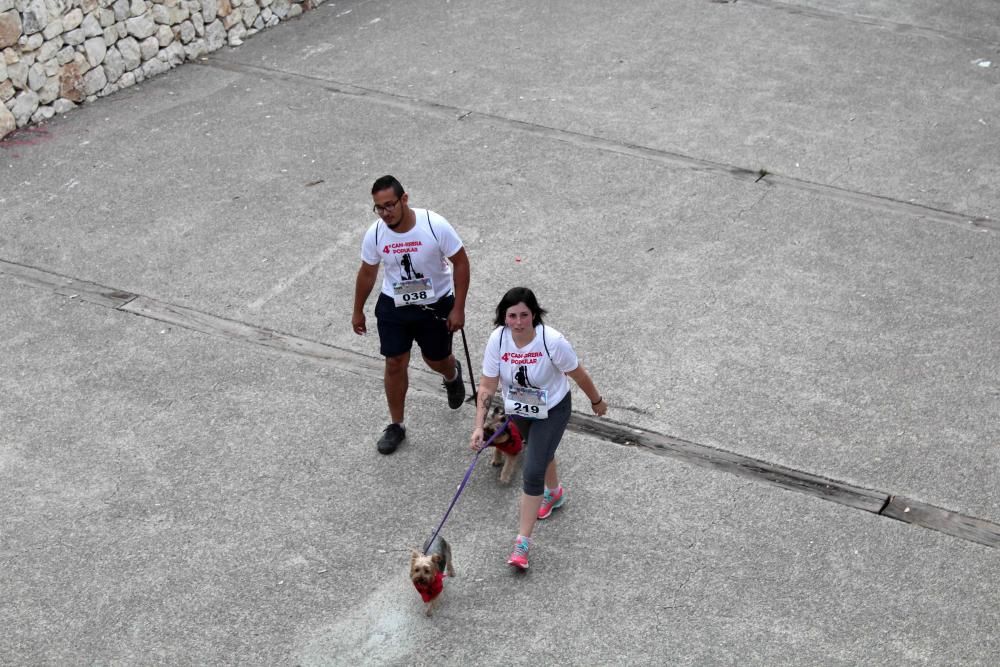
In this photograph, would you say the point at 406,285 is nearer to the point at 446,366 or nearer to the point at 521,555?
the point at 446,366

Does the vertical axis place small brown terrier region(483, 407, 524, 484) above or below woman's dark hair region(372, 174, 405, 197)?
below

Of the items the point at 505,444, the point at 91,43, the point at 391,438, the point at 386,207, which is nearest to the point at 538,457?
the point at 505,444

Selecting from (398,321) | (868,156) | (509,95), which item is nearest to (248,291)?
(398,321)

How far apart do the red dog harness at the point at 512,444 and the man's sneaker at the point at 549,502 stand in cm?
29

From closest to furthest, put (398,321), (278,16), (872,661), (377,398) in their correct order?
(872,661) < (398,321) < (377,398) < (278,16)

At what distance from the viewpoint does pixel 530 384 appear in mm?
5723

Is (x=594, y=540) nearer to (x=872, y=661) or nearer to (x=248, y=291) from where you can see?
(x=872, y=661)

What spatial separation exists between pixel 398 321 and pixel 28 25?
6067mm

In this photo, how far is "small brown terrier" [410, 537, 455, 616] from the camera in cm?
534

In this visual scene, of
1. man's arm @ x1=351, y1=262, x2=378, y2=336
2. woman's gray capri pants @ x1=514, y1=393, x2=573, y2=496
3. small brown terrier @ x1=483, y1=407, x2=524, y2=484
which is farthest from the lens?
man's arm @ x1=351, y1=262, x2=378, y2=336

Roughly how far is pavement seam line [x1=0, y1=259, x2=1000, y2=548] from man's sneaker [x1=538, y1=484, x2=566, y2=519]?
2.40 ft

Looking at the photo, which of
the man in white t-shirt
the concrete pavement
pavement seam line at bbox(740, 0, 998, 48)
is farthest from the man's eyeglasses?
pavement seam line at bbox(740, 0, 998, 48)

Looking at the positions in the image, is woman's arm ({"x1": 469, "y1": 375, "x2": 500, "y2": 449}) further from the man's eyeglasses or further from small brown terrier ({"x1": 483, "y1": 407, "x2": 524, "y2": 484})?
the man's eyeglasses

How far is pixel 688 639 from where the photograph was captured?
5.43 metres
